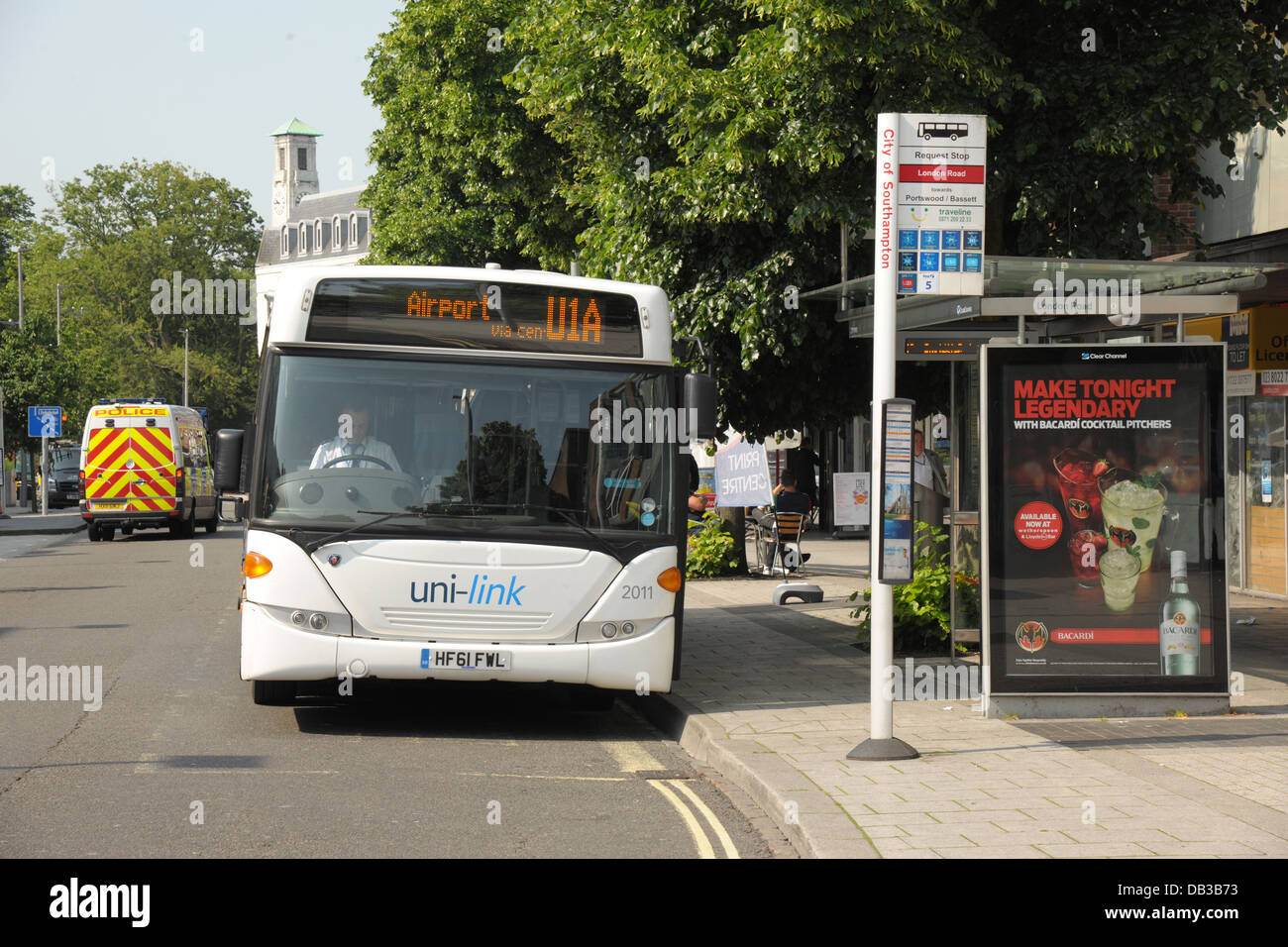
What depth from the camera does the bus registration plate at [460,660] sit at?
876cm

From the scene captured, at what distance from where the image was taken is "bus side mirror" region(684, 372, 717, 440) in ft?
30.1

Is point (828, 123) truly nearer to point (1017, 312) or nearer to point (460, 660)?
point (1017, 312)

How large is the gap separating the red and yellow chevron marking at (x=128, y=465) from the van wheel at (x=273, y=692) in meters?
22.7

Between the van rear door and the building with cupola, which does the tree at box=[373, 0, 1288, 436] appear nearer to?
the van rear door

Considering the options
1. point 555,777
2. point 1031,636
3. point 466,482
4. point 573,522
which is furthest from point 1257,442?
point 555,777

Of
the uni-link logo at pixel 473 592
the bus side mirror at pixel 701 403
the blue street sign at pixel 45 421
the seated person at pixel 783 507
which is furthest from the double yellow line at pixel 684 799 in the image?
the blue street sign at pixel 45 421

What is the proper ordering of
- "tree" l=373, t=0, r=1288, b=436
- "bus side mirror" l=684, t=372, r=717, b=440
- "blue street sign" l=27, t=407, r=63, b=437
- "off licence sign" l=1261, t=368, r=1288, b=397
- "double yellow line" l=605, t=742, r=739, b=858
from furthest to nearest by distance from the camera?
1. "blue street sign" l=27, t=407, r=63, b=437
2. "off licence sign" l=1261, t=368, r=1288, b=397
3. "tree" l=373, t=0, r=1288, b=436
4. "bus side mirror" l=684, t=372, r=717, b=440
5. "double yellow line" l=605, t=742, r=739, b=858

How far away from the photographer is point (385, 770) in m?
7.80

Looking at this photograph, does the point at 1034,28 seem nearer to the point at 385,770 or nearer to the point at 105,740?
the point at 385,770

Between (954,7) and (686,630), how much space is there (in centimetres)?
598

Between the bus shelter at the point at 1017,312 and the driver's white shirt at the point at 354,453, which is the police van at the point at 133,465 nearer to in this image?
the bus shelter at the point at 1017,312

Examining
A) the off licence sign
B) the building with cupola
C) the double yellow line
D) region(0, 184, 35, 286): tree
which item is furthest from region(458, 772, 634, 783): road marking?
the building with cupola

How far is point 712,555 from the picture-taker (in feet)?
67.2

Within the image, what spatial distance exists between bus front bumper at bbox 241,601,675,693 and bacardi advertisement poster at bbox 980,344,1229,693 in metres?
2.19
